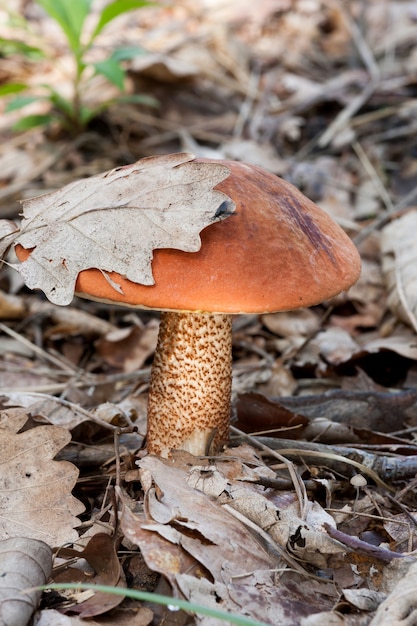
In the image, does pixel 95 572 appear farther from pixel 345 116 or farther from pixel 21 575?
pixel 345 116

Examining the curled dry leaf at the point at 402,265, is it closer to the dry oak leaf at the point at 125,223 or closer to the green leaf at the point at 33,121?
the dry oak leaf at the point at 125,223

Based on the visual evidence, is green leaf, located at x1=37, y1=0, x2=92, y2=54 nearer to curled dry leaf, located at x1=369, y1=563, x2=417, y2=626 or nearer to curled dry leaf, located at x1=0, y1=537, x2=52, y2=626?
curled dry leaf, located at x1=0, y1=537, x2=52, y2=626

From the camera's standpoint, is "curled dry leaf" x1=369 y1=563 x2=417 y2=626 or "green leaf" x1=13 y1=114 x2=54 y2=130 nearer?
"curled dry leaf" x1=369 y1=563 x2=417 y2=626

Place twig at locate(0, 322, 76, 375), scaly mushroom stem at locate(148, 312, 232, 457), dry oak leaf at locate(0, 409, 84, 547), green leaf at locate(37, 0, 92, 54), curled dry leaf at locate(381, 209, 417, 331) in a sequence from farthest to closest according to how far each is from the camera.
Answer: green leaf at locate(37, 0, 92, 54), twig at locate(0, 322, 76, 375), curled dry leaf at locate(381, 209, 417, 331), scaly mushroom stem at locate(148, 312, 232, 457), dry oak leaf at locate(0, 409, 84, 547)

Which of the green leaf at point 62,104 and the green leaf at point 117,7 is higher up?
the green leaf at point 117,7

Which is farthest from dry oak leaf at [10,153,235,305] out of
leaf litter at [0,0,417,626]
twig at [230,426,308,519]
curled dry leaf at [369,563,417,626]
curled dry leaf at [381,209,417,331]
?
curled dry leaf at [381,209,417,331]

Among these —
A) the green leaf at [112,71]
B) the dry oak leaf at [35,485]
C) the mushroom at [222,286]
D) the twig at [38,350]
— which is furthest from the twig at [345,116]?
the dry oak leaf at [35,485]

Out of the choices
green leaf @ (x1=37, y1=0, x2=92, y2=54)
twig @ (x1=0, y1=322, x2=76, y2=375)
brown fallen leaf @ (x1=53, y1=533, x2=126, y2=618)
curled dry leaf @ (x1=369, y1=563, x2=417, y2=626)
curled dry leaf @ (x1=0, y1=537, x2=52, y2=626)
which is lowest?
twig @ (x1=0, y1=322, x2=76, y2=375)
